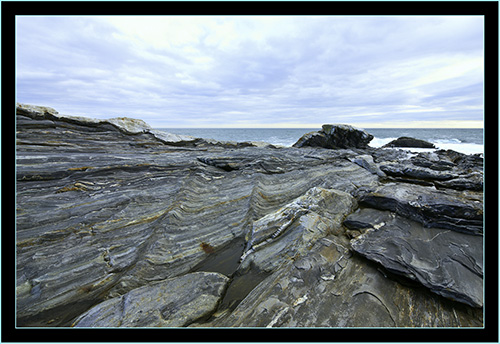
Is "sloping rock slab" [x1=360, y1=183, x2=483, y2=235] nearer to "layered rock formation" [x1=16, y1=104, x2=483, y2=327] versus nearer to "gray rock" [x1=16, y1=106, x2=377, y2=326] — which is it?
"layered rock formation" [x1=16, y1=104, x2=483, y2=327]

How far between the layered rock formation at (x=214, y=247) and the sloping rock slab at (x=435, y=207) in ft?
0.07

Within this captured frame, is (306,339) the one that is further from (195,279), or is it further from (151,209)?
(151,209)

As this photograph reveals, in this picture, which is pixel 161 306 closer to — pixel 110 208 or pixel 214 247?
pixel 214 247

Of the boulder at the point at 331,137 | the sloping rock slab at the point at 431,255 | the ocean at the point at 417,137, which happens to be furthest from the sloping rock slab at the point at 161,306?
the ocean at the point at 417,137

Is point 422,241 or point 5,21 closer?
point 5,21

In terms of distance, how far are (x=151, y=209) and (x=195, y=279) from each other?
2.19 m

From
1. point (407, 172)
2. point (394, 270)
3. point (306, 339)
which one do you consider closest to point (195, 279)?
point (306, 339)

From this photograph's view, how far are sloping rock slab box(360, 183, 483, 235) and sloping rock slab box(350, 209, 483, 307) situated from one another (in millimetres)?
175

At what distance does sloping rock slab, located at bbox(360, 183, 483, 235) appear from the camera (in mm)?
3803

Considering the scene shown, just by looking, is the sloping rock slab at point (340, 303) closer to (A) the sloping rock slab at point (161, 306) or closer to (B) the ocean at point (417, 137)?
(A) the sloping rock slab at point (161, 306)

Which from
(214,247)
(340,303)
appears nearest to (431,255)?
(340,303)

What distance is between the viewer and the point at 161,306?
2.70 metres

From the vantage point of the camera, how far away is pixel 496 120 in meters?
2.73
